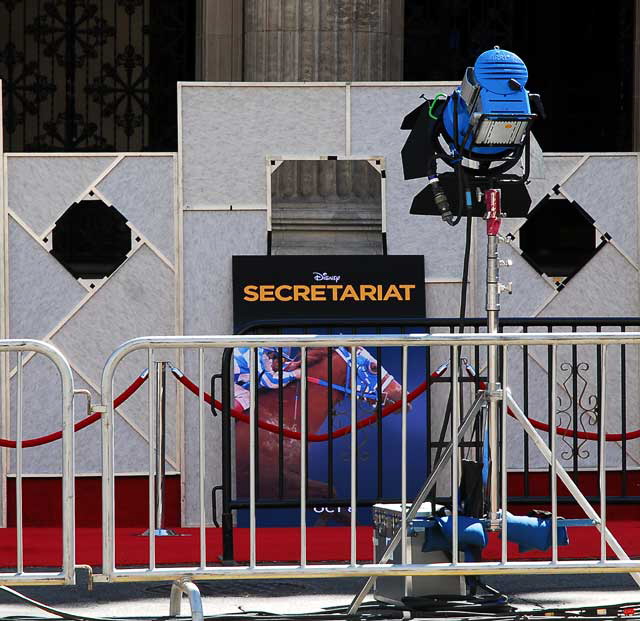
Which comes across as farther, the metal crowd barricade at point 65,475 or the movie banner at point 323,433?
the movie banner at point 323,433

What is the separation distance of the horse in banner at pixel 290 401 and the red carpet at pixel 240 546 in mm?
544

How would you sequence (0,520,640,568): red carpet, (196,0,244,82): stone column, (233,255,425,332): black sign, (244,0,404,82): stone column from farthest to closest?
(196,0,244,82): stone column < (244,0,404,82): stone column < (233,255,425,332): black sign < (0,520,640,568): red carpet

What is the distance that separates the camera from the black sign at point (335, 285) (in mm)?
10203

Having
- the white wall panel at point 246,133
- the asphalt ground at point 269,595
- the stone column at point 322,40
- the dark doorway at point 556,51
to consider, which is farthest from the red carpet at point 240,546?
the dark doorway at point 556,51

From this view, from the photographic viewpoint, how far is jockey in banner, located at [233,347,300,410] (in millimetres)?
10078

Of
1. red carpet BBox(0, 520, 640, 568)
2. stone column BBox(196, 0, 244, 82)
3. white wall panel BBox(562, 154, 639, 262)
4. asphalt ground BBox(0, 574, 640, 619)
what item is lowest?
asphalt ground BBox(0, 574, 640, 619)

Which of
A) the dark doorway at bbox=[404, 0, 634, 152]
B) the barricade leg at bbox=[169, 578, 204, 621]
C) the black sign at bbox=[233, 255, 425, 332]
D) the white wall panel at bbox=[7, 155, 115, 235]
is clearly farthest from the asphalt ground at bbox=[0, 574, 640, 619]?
the dark doorway at bbox=[404, 0, 634, 152]

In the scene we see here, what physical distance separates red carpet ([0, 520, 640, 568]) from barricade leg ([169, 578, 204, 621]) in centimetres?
131

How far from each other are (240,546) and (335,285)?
2218 mm

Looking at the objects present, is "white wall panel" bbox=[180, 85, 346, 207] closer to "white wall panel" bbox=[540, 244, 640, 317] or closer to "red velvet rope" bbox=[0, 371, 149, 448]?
"red velvet rope" bbox=[0, 371, 149, 448]

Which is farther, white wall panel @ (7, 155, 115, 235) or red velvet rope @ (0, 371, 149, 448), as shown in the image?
white wall panel @ (7, 155, 115, 235)

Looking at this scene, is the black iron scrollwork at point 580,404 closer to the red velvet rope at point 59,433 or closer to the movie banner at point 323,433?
the movie banner at point 323,433

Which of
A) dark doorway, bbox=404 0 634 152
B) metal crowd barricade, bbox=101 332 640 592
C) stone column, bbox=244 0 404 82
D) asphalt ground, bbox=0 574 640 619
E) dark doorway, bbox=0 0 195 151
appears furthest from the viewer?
dark doorway, bbox=404 0 634 152

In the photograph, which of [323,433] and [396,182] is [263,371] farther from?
[396,182]
